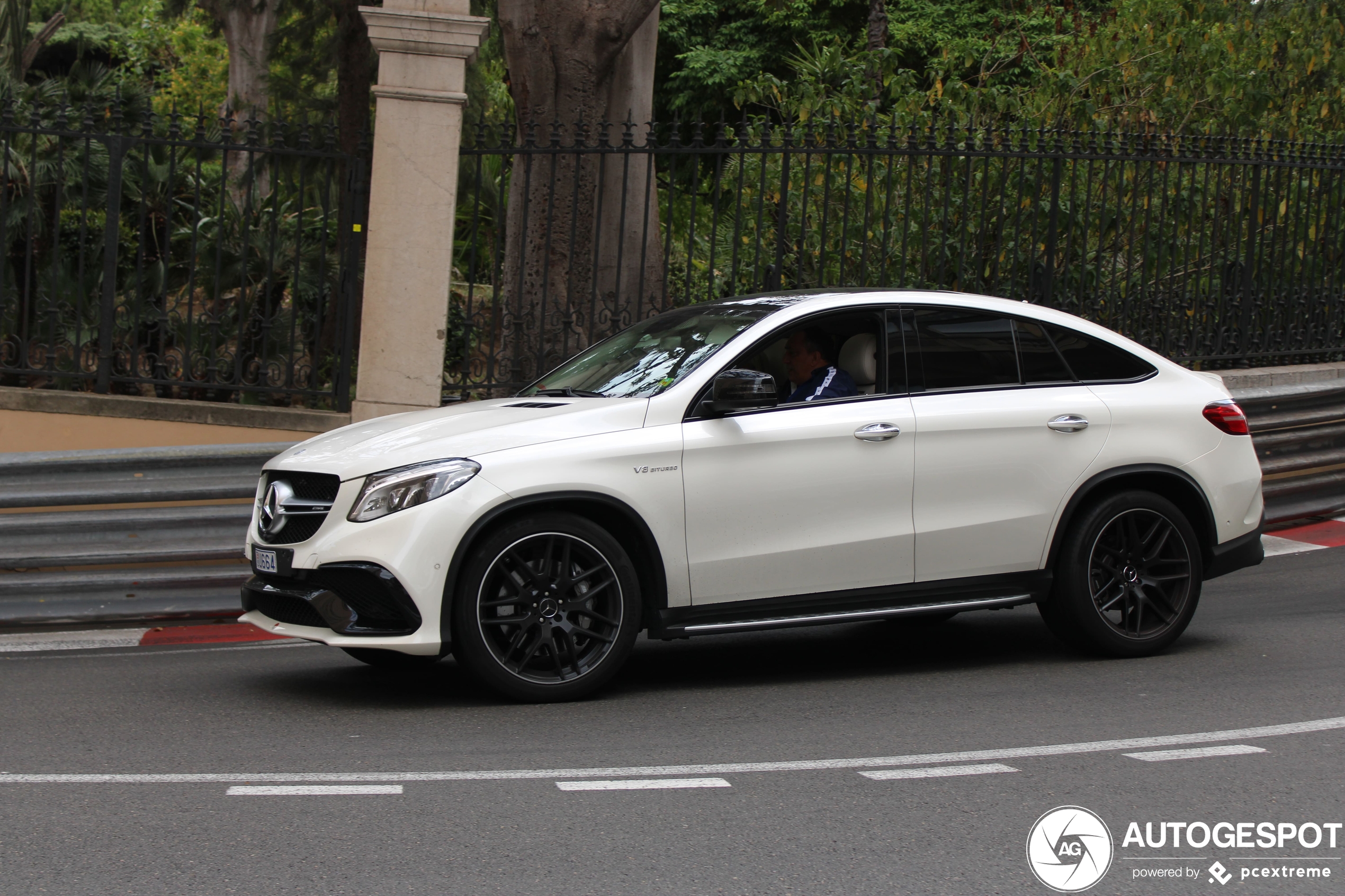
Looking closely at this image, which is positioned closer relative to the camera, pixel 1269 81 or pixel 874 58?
pixel 874 58

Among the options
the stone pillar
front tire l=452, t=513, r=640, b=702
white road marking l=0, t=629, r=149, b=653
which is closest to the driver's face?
front tire l=452, t=513, r=640, b=702

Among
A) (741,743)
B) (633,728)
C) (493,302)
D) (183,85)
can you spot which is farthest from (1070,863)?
(183,85)

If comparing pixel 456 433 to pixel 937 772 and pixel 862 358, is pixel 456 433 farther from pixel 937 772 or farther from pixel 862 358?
pixel 937 772

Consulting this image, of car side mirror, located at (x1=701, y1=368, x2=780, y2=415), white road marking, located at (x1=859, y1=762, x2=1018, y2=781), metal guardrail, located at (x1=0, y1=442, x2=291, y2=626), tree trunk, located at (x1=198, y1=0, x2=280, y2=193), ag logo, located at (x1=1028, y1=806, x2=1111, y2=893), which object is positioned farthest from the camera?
tree trunk, located at (x1=198, y1=0, x2=280, y2=193)

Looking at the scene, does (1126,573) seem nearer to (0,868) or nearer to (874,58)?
(0,868)

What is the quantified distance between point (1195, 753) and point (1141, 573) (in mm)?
1749

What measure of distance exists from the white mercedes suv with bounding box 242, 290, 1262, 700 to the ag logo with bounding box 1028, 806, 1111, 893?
6.43 ft

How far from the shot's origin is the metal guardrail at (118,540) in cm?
813

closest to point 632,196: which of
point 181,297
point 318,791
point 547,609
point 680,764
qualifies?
point 181,297

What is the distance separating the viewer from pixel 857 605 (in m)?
6.66

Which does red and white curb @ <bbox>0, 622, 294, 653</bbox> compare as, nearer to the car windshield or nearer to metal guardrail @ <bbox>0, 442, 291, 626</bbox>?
metal guardrail @ <bbox>0, 442, 291, 626</bbox>

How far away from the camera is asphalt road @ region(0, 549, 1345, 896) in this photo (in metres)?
4.27

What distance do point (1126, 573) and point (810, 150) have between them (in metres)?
4.38

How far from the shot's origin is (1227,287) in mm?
12703
